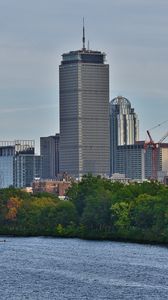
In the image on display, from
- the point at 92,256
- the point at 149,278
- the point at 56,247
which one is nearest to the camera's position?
the point at 149,278

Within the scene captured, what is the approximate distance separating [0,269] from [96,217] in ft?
224

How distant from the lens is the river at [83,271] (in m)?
105

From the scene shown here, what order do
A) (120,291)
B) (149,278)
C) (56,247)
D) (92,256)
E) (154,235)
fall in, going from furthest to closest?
(154,235) → (56,247) → (92,256) → (149,278) → (120,291)

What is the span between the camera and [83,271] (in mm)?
121812

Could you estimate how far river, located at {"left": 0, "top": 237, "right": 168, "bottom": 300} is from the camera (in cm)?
10462

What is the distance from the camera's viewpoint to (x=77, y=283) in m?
111

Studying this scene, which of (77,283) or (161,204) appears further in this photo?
(161,204)

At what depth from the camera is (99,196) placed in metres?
199

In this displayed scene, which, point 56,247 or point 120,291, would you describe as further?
point 56,247

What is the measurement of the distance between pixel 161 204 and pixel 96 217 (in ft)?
59.5

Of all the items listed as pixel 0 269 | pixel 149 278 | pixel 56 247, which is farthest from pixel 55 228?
pixel 149 278

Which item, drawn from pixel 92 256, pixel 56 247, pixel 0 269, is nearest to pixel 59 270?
pixel 0 269

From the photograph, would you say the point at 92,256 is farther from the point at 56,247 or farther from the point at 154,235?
the point at 154,235

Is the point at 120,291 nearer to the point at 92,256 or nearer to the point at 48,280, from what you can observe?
the point at 48,280
